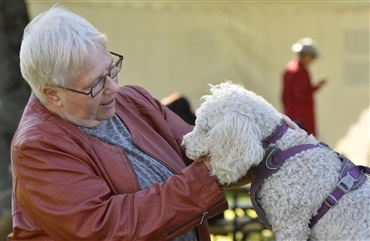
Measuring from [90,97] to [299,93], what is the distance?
6688 mm

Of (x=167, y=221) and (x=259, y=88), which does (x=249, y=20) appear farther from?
(x=167, y=221)

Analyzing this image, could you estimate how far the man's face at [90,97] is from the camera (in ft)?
7.71

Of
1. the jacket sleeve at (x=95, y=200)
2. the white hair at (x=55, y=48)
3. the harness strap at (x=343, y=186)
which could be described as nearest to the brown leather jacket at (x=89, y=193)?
the jacket sleeve at (x=95, y=200)

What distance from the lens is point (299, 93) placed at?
28.9 feet

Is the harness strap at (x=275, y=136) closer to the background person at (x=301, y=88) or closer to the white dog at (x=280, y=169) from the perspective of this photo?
the white dog at (x=280, y=169)

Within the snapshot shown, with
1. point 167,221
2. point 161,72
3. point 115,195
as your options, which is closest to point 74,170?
point 115,195

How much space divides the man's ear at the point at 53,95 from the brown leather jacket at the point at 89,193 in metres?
0.05

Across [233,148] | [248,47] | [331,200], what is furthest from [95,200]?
[248,47]

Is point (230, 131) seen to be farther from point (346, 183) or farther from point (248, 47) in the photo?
point (248, 47)

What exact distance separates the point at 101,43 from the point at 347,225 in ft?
3.37

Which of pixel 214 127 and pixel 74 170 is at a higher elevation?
pixel 214 127

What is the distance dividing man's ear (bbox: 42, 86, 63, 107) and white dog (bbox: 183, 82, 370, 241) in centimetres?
46

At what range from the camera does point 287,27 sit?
9492 millimetres

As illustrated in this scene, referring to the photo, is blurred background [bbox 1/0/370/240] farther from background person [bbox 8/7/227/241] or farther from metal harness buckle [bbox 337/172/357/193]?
metal harness buckle [bbox 337/172/357/193]
